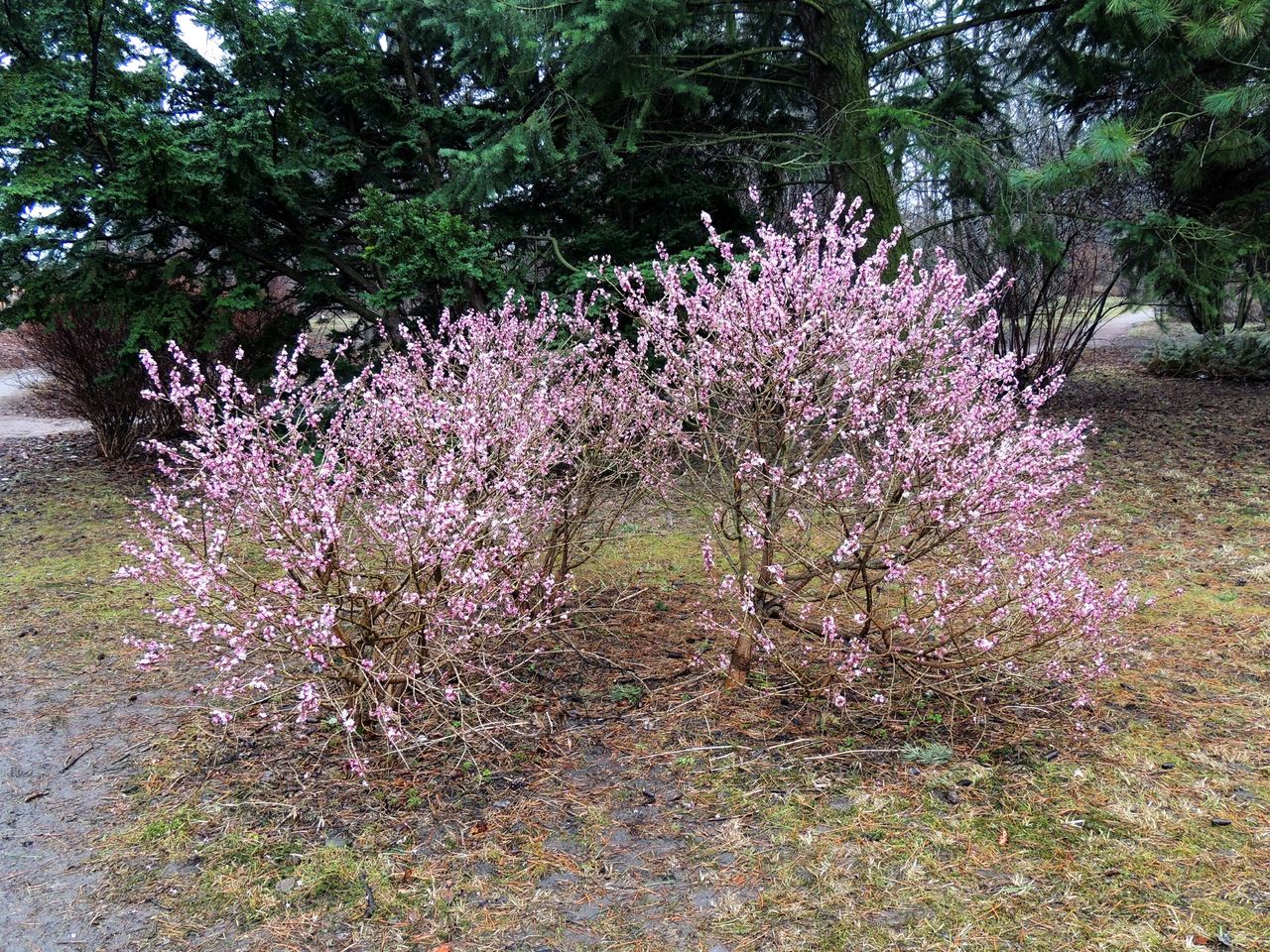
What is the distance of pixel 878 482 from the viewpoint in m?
2.94

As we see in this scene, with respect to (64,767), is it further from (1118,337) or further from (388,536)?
(1118,337)

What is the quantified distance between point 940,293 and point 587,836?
2493 mm

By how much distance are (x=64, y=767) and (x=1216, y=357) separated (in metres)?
13.3

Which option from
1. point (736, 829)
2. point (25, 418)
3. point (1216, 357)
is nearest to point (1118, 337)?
point (1216, 357)

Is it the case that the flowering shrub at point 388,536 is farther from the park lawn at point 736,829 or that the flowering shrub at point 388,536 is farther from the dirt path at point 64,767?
the dirt path at point 64,767

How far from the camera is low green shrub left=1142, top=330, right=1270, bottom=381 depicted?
10516 millimetres

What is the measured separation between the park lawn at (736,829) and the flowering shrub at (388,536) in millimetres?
322

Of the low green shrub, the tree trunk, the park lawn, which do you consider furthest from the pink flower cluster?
the low green shrub

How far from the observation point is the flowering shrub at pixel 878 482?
2.80 metres

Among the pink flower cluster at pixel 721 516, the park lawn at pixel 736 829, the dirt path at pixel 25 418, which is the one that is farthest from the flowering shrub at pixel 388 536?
the dirt path at pixel 25 418

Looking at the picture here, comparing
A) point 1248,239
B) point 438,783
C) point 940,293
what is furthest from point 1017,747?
point 1248,239

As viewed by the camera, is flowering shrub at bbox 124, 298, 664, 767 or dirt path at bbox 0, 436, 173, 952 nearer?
dirt path at bbox 0, 436, 173, 952

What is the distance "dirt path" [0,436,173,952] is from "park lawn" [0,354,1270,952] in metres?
0.10

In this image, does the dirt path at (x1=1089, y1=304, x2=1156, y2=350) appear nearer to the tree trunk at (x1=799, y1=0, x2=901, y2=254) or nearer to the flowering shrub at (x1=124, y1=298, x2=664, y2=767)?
the tree trunk at (x1=799, y1=0, x2=901, y2=254)
